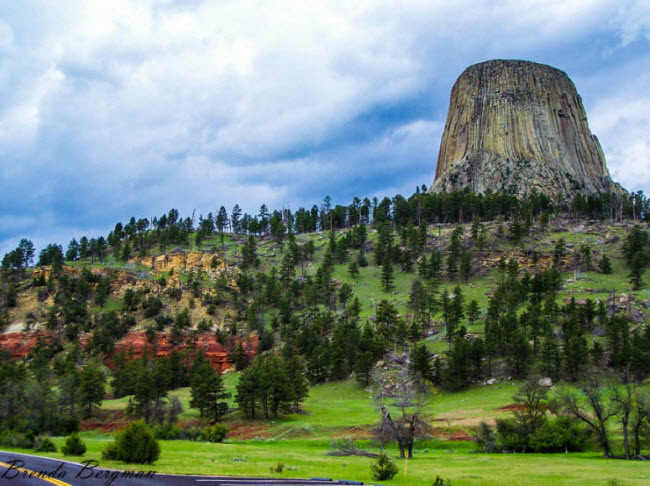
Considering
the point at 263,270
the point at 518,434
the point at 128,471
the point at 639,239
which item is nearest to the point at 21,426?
the point at 128,471

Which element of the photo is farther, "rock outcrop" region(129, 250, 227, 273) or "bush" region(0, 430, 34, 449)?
"rock outcrop" region(129, 250, 227, 273)

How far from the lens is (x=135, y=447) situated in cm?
2894

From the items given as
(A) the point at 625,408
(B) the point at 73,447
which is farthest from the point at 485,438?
(B) the point at 73,447

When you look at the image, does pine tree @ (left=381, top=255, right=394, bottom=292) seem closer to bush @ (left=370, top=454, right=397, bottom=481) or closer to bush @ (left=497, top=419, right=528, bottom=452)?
bush @ (left=497, top=419, right=528, bottom=452)

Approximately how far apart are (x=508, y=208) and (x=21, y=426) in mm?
164859

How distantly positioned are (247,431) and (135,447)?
158 ft

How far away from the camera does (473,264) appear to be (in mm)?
153625

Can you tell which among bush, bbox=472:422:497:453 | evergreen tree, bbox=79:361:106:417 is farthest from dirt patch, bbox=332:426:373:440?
evergreen tree, bbox=79:361:106:417

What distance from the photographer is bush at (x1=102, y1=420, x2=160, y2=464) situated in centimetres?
2884

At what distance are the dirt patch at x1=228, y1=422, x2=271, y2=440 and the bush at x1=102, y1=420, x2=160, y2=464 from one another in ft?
134

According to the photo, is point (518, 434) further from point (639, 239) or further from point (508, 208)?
point (508, 208)

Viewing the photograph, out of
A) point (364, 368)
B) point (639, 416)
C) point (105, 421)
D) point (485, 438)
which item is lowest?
point (105, 421)

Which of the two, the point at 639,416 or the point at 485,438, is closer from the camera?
the point at 639,416

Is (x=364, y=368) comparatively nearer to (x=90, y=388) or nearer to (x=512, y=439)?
(x=512, y=439)
